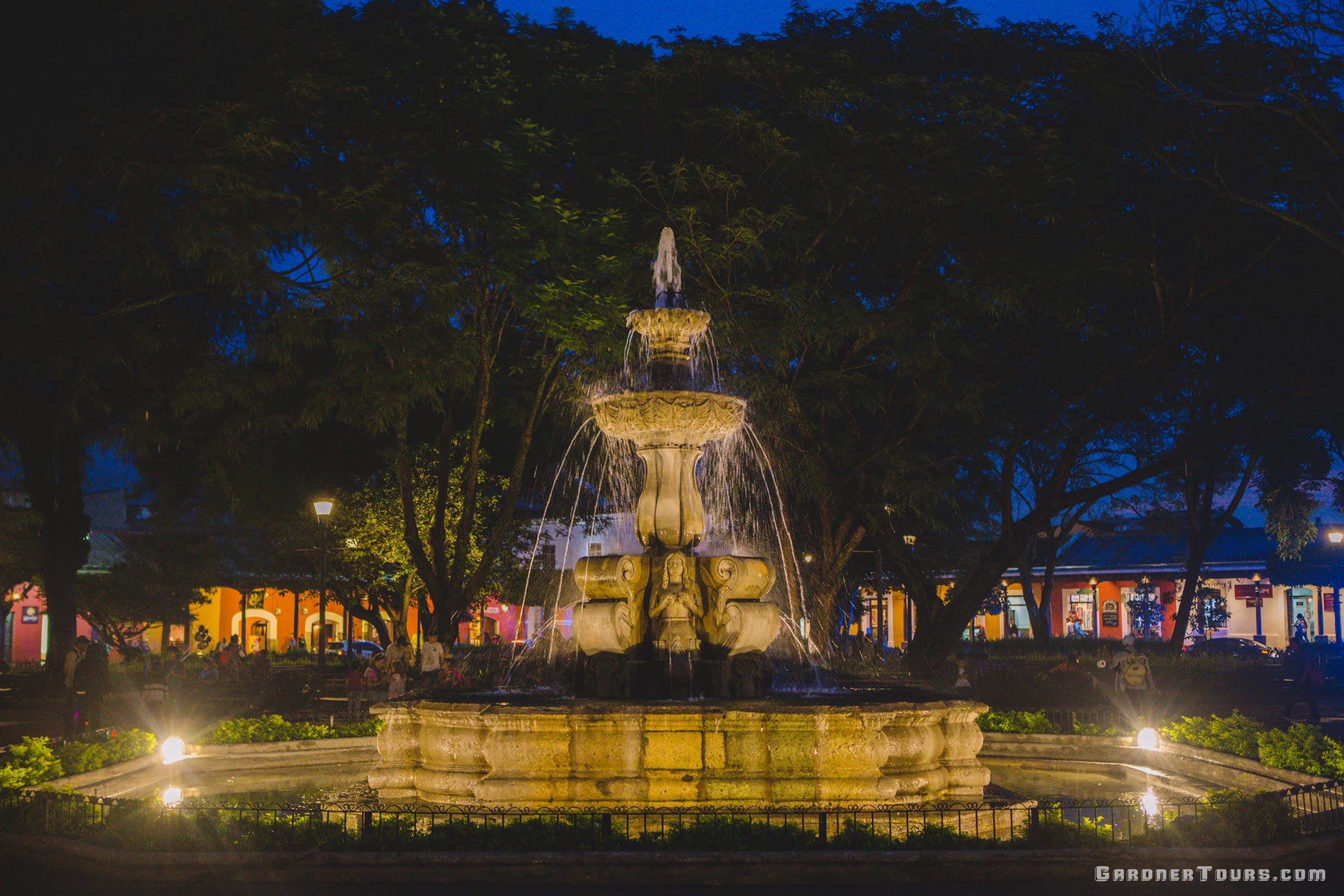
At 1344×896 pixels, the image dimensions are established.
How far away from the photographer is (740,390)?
21.5 metres

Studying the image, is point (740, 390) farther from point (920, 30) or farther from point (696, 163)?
point (920, 30)

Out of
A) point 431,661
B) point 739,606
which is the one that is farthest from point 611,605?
point 431,661

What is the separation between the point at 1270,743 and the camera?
12.4m

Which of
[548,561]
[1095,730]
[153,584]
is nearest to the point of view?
[1095,730]

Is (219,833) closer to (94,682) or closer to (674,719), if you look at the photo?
(674,719)

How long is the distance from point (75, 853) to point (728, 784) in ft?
14.8

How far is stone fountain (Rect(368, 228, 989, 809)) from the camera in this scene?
922 centimetres

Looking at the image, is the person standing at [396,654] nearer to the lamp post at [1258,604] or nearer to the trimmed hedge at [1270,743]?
the trimmed hedge at [1270,743]

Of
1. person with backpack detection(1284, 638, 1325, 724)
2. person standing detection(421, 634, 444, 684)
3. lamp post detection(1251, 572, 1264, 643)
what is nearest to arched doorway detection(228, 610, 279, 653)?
person standing detection(421, 634, 444, 684)

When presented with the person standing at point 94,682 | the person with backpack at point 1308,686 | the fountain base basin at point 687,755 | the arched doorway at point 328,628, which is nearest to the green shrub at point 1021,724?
the fountain base basin at point 687,755

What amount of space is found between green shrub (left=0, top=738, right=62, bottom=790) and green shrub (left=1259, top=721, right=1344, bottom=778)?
11.6 m

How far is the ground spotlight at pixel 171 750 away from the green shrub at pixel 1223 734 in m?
11.3

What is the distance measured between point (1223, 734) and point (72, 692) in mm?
15695

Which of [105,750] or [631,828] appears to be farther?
[105,750]
